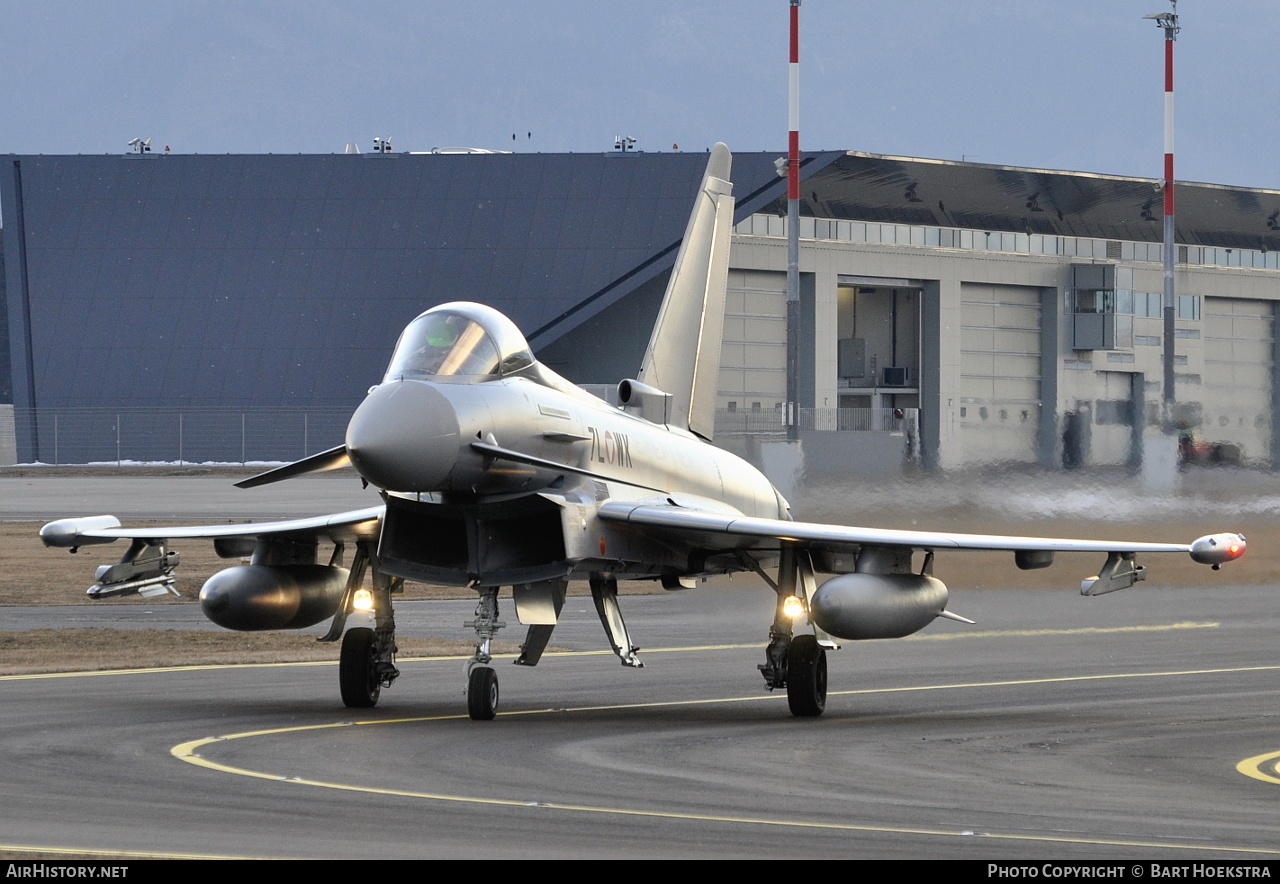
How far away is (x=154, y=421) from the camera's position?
68438 millimetres

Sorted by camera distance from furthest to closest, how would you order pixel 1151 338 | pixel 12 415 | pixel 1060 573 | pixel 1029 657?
1. pixel 1151 338
2. pixel 12 415
3. pixel 1060 573
4. pixel 1029 657


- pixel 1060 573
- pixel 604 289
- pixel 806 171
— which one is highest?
pixel 806 171

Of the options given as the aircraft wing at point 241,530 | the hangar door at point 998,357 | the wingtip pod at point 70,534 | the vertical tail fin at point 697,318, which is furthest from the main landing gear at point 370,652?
the hangar door at point 998,357

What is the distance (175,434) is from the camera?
68125 mm

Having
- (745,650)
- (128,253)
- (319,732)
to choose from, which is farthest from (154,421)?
(319,732)

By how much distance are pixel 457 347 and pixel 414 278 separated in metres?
52.9

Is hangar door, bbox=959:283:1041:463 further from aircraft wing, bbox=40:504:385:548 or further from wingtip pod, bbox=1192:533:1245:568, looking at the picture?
aircraft wing, bbox=40:504:385:548

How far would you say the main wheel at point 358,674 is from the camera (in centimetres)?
1767

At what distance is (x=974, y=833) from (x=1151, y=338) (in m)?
70.6

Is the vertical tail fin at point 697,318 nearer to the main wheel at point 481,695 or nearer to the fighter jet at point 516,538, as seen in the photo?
the fighter jet at point 516,538

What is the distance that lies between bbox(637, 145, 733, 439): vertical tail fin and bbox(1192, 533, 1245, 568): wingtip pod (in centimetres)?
668

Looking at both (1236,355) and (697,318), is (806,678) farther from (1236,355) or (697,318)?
(1236,355)

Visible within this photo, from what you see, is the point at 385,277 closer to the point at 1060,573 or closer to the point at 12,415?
the point at 12,415

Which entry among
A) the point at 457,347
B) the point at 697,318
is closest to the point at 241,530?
the point at 457,347
